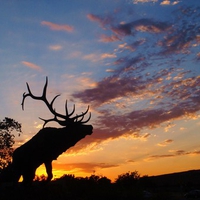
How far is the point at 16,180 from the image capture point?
11.8 m

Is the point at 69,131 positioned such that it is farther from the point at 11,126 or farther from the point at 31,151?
the point at 11,126

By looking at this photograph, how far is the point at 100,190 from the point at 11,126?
69.1 ft

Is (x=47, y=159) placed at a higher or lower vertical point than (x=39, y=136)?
lower

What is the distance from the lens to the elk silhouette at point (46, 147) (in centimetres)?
1143

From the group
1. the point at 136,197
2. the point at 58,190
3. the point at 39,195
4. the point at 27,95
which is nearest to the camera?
the point at 39,195

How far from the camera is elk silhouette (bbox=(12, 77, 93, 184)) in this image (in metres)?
11.4

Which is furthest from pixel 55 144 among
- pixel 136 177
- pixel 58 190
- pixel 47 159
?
pixel 136 177

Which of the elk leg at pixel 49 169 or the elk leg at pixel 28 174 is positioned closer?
the elk leg at pixel 49 169

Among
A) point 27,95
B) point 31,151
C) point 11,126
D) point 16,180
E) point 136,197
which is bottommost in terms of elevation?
point 136,197

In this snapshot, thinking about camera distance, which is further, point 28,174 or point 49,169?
point 28,174

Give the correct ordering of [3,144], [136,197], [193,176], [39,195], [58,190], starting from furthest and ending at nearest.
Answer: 1. [193,176]
2. [3,144]
3. [136,197]
4. [58,190]
5. [39,195]

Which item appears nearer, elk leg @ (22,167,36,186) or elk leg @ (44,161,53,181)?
elk leg @ (44,161,53,181)

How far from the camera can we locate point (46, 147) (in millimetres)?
11398

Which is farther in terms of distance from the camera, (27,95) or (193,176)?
(193,176)
